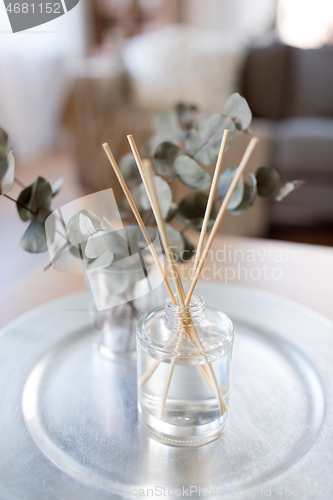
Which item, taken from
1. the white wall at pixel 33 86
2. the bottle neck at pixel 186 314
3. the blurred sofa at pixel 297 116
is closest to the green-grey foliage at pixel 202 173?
the bottle neck at pixel 186 314

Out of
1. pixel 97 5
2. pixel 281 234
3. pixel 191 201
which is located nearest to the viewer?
pixel 191 201

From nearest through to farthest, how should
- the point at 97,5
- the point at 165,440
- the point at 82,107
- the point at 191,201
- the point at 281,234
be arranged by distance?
the point at 165,440
the point at 191,201
the point at 281,234
the point at 82,107
the point at 97,5

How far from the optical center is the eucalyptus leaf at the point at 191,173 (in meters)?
0.42

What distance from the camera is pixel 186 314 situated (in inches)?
13.8

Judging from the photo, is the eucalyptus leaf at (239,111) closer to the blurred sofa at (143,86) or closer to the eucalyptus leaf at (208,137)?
the eucalyptus leaf at (208,137)

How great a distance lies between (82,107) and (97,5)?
2.11m

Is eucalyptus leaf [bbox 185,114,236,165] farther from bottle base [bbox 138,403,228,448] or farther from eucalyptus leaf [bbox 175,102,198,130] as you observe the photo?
bottle base [bbox 138,403,228,448]

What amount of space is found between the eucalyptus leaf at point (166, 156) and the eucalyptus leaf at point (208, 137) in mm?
14

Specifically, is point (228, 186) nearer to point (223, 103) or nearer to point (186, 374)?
point (186, 374)

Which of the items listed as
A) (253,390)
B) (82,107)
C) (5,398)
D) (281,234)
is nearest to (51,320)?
(5,398)

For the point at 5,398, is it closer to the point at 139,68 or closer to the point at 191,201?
the point at 191,201

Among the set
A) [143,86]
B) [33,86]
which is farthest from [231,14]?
[143,86]

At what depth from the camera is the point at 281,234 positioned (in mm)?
1767

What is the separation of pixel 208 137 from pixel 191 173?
0.13 feet
